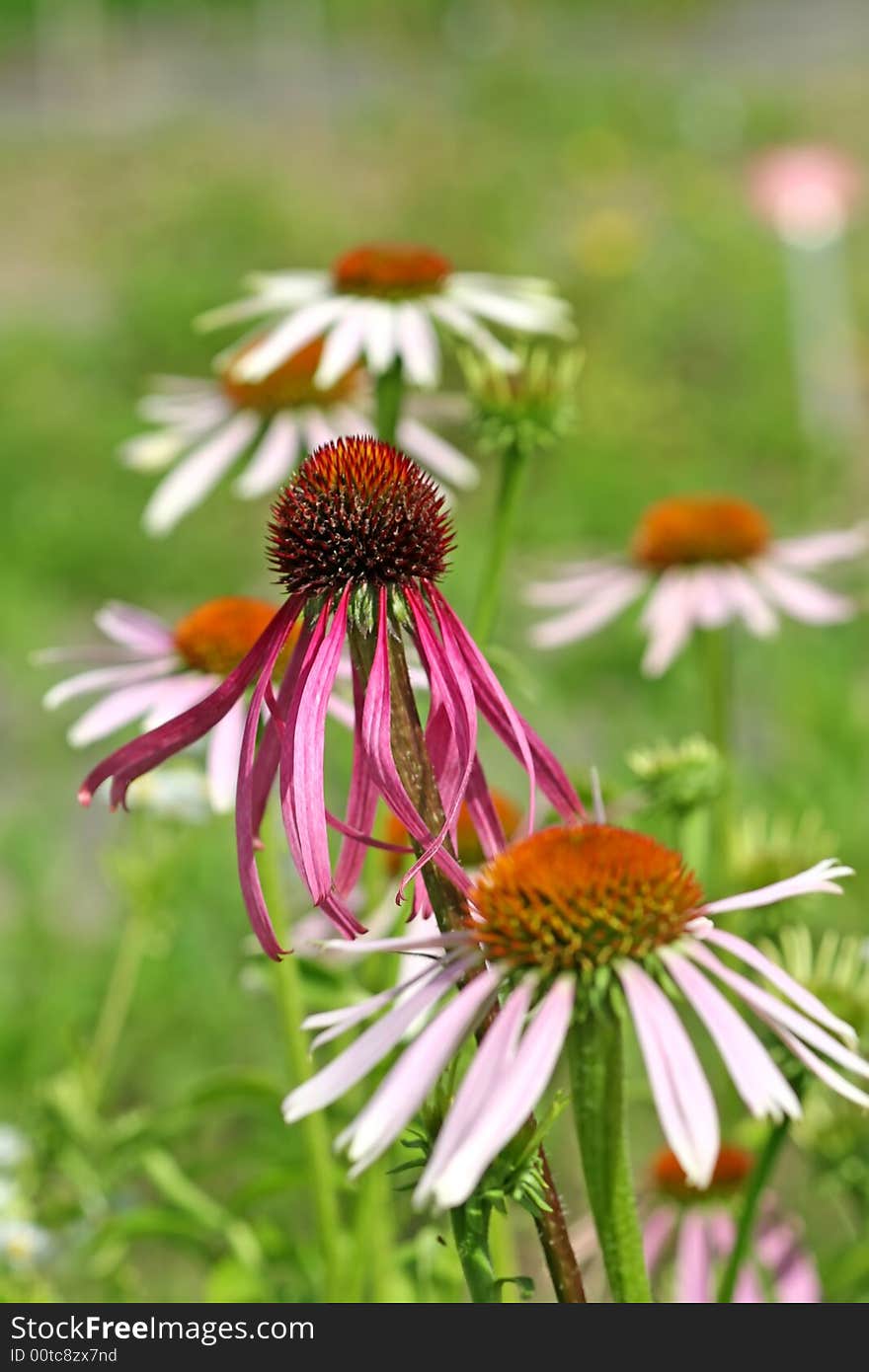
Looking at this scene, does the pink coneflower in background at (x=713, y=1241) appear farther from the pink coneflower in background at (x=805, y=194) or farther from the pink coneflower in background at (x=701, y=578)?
the pink coneflower in background at (x=805, y=194)

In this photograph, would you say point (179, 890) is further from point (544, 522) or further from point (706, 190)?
point (706, 190)

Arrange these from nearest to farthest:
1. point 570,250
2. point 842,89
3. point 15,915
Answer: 1. point 15,915
2. point 570,250
3. point 842,89

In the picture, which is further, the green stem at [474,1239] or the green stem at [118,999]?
the green stem at [118,999]

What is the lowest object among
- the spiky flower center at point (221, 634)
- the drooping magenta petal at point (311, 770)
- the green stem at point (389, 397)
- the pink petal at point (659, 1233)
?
the pink petal at point (659, 1233)

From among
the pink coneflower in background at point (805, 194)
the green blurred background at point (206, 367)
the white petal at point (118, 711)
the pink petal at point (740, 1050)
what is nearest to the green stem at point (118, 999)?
the green blurred background at point (206, 367)

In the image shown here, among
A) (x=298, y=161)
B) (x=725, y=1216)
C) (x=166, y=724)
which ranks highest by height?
(x=298, y=161)

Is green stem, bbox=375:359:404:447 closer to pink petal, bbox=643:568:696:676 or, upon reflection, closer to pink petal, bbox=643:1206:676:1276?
pink petal, bbox=643:568:696:676
